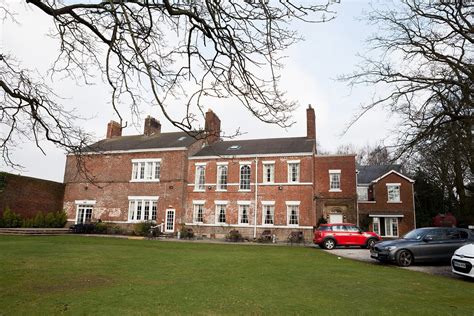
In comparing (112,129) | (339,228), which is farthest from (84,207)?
(339,228)

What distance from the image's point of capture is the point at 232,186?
98.2ft

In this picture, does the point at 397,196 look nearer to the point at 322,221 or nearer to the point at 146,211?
the point at 322,221

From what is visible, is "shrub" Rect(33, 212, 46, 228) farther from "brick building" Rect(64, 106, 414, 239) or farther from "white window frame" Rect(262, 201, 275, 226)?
"white window frame" Rect(262, 201, 275, 226)

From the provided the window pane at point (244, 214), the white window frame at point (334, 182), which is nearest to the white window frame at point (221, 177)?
the window pane at point (244, 214)

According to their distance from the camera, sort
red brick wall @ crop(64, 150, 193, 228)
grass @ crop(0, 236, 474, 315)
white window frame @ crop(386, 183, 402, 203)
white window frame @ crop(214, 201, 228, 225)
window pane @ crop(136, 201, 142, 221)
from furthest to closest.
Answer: white window frame @ crop(386, 183, 402, 203) → window pane @ crop(136, 201, 142, 221) → red brick wall @ crop(64, 150, 193, 228) → white window frame @ crop(214, 201, 228, 225) → grass @ crop(0, 236, 474, 315)

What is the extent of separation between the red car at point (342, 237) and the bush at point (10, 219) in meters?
23.8

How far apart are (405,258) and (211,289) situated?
944 centimetres

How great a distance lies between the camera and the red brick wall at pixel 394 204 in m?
31.2

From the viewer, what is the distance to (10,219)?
27.3 metres

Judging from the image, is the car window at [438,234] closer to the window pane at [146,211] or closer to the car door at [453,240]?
the car door at [453,240]


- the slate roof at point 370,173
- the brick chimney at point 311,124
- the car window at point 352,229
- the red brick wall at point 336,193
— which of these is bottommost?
the car window at point 352,229

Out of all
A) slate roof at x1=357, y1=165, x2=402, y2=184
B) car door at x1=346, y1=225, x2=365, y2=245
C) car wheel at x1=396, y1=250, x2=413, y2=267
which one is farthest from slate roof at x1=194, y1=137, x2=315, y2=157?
car wheel at x1=396, y1=250, x2=413, y2=267

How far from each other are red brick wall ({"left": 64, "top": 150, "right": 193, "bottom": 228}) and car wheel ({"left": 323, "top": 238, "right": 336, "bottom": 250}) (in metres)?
13.5

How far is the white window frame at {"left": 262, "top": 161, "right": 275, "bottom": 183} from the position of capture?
2912 cm
